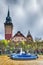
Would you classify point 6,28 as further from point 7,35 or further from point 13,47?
point 13,47

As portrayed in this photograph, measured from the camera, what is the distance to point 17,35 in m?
73.4

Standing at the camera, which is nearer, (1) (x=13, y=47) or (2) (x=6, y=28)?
(1) (x=13, y=47)

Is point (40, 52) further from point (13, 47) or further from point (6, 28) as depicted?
point (6, 28)

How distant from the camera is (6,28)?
79000 millimetres

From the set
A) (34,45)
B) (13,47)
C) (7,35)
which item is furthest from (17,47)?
(7,35)

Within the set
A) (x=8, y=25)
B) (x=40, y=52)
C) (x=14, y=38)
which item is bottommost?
(x=40, y=52)

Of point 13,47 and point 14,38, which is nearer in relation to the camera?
point 13,47

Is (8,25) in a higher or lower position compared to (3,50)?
higher

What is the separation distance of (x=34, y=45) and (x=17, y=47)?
4815 mm

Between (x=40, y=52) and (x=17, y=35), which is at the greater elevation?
(x=17, y=35)

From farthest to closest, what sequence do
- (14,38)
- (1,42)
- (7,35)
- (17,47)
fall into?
(7,35) → (14,38) → (17,47) → (1,42)

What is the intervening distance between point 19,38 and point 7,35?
267 inches

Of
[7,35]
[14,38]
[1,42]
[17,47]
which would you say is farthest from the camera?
[7,35]

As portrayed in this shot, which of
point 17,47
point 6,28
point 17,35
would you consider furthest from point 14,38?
point 17,47
